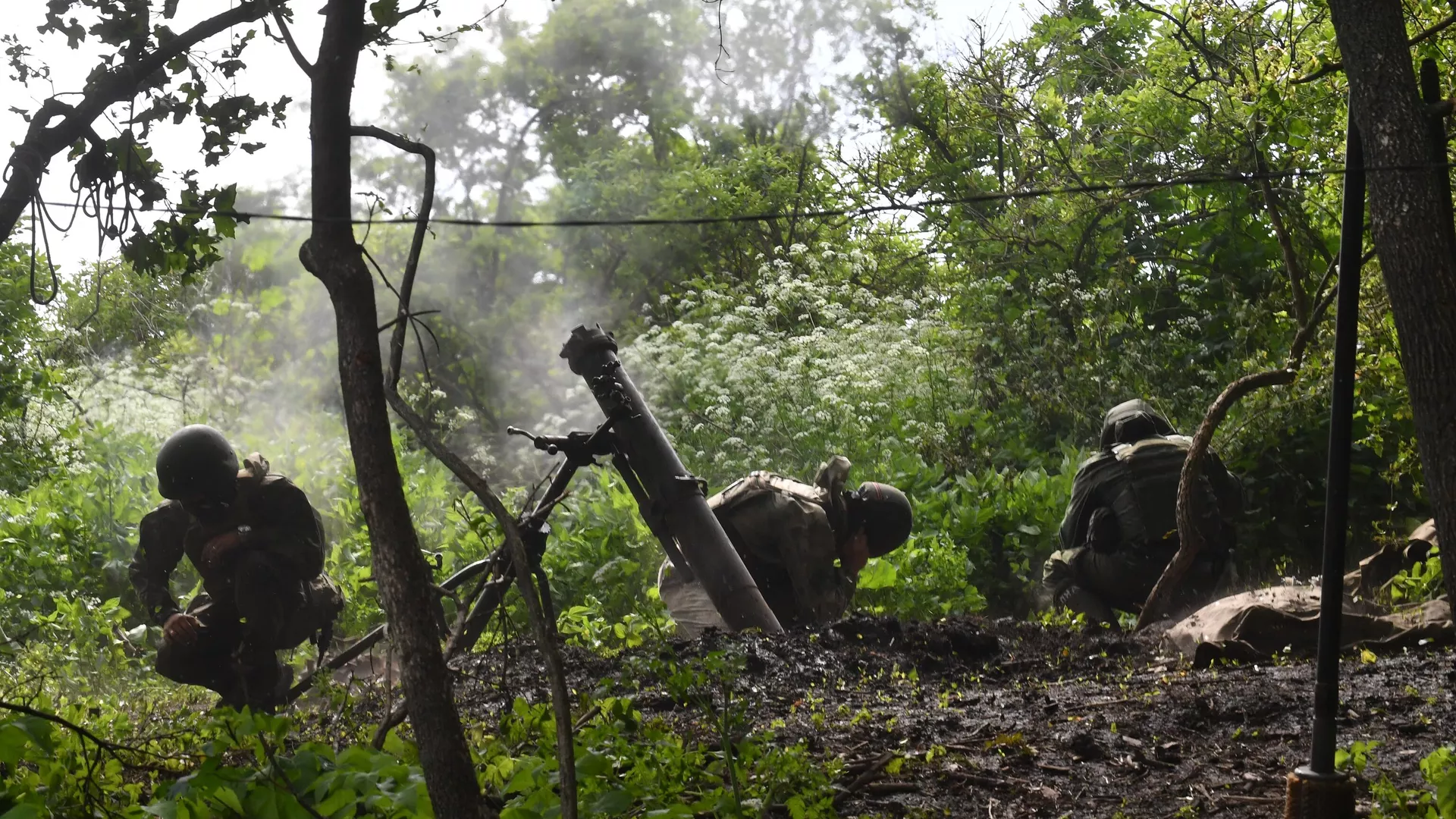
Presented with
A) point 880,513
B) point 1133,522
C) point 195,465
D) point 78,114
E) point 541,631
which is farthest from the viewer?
point 1133,522

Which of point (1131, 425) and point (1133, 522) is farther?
point (1131, 425)

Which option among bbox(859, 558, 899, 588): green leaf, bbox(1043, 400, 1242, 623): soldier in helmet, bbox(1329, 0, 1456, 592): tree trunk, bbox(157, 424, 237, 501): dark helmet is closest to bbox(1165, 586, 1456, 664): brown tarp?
bbox(1043, 400, 1242, 623): soldier in helmet

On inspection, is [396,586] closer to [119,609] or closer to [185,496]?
[185,496]

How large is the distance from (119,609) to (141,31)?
527 cm

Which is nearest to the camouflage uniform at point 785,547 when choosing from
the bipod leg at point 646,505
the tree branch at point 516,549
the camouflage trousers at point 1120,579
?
the bipod leg at point 646,505

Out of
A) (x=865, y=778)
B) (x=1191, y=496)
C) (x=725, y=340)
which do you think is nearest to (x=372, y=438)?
(x=865, y=778)

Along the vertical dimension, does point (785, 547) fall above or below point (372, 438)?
A: below

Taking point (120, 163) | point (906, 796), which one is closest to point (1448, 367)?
point (906, 796)

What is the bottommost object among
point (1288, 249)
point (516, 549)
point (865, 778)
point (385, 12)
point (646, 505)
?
point (865, 778)

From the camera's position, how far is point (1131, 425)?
7699 millimetres

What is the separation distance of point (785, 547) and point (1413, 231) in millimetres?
3952

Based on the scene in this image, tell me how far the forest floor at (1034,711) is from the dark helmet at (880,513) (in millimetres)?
745

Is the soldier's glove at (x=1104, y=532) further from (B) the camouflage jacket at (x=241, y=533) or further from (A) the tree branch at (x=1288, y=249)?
(B) the camouflage jacket at (x=241, y=533)

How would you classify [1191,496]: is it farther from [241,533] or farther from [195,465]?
[195,465]
